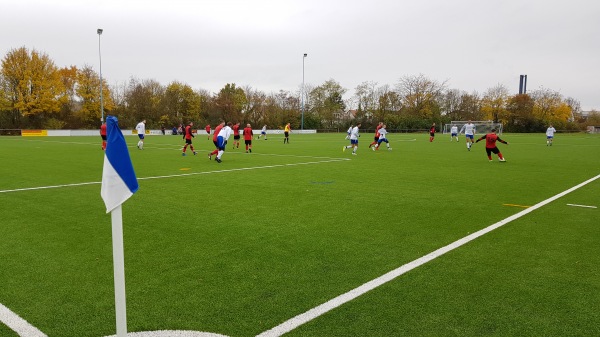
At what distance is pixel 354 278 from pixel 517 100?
298 feet

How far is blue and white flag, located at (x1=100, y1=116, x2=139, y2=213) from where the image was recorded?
2.58m

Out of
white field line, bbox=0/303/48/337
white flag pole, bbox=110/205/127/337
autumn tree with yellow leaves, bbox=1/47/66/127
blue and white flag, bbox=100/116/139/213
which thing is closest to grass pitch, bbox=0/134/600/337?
white field line, bbox=0/303/48/337

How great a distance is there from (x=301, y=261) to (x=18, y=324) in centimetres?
289

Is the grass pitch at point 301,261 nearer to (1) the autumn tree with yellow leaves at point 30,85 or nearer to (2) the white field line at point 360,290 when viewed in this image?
(2) the white field line at point 360,290

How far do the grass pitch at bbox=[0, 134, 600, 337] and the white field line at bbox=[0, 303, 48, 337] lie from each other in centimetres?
7

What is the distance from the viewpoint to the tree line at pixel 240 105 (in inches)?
2279

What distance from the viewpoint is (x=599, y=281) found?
14.8 ft

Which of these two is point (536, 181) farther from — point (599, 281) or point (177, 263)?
point (177, 263)

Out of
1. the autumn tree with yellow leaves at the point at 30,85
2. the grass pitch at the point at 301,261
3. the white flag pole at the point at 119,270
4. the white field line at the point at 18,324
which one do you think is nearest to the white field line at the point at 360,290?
the grass pitch at the point at 301,261

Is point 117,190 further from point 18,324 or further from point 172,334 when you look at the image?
point 18,324

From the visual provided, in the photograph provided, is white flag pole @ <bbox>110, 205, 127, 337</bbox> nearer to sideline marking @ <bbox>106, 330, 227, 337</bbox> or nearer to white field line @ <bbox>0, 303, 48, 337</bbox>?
sideline marking @ <bbox>106, 330, 227, 337</bbox>

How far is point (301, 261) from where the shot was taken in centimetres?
510

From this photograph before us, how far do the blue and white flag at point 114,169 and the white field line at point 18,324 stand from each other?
5.09ft

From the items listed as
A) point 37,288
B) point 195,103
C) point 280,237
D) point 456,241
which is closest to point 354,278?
point 280,237
